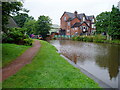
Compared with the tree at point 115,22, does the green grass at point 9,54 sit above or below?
below

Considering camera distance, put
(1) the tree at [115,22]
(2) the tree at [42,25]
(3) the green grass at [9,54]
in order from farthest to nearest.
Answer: (2) the tree at [42,25] < (1) the tree at [115,22] < (3) the green grass at [9,54]

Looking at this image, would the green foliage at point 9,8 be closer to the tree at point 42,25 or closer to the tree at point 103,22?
the tree at point 103,22

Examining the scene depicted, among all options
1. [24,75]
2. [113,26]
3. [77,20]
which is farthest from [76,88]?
[77,20]

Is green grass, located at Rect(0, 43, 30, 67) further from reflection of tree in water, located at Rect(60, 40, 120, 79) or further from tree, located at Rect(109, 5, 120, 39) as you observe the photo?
tree, located at Rect(109, 5, 120, 39)

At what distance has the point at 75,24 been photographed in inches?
1869

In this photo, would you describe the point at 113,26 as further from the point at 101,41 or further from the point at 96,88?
the point at 96,88

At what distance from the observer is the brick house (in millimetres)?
44562

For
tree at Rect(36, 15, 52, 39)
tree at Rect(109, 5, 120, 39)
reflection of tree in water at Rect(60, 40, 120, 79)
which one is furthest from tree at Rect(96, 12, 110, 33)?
tree at Rect(36, 15, 52, 39)

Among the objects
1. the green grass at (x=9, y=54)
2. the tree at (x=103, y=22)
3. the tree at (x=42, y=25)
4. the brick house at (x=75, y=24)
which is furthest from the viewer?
the brick house at (x=75, y=24)

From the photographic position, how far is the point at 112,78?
6.98 m

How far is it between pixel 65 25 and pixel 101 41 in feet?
87.9

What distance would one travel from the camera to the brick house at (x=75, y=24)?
44.6 meters

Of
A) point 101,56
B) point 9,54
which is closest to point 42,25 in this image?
point 101,56

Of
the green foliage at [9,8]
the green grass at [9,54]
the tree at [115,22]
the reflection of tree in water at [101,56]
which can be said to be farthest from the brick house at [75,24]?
the green foliage at [9,8]
